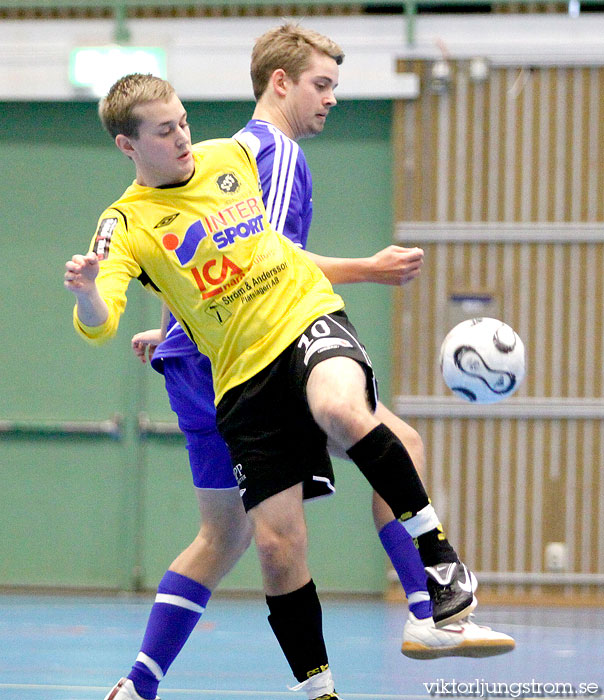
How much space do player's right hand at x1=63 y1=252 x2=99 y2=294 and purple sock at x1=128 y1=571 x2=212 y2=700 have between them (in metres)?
1.08

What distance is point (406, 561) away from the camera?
3066 mm

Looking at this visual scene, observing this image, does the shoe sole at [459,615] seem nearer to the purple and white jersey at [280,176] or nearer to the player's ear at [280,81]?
the purple and white jersey at [280,176]

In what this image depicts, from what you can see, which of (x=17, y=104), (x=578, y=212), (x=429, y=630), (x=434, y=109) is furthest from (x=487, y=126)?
(x=429, y=630)

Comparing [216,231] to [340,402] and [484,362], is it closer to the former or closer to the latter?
[340,402]

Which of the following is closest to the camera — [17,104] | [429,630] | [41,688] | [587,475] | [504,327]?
[429,630]

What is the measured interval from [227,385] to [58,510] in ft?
16.1

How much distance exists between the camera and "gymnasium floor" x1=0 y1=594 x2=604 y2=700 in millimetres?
3830

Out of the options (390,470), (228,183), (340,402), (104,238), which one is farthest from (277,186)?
(390,470)

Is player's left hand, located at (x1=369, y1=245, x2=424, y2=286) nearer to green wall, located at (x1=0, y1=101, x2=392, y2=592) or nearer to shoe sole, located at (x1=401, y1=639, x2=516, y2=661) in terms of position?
shoe sole, located at (x1=401, y1=639, x2=516, y2=661)

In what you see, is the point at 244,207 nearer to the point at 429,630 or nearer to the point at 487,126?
the point at 429,630

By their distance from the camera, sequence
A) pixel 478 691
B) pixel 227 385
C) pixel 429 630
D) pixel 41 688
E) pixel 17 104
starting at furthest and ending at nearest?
1. pixel 17 104
2. pixel 41 688
3. pixel 478 691
4. pixel 227 385
5. pixel 429 630

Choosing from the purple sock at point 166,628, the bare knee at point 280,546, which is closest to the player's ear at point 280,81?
the bare knee at point 280,546

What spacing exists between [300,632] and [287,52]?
1.74 m

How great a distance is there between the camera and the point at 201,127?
7.57 meters
